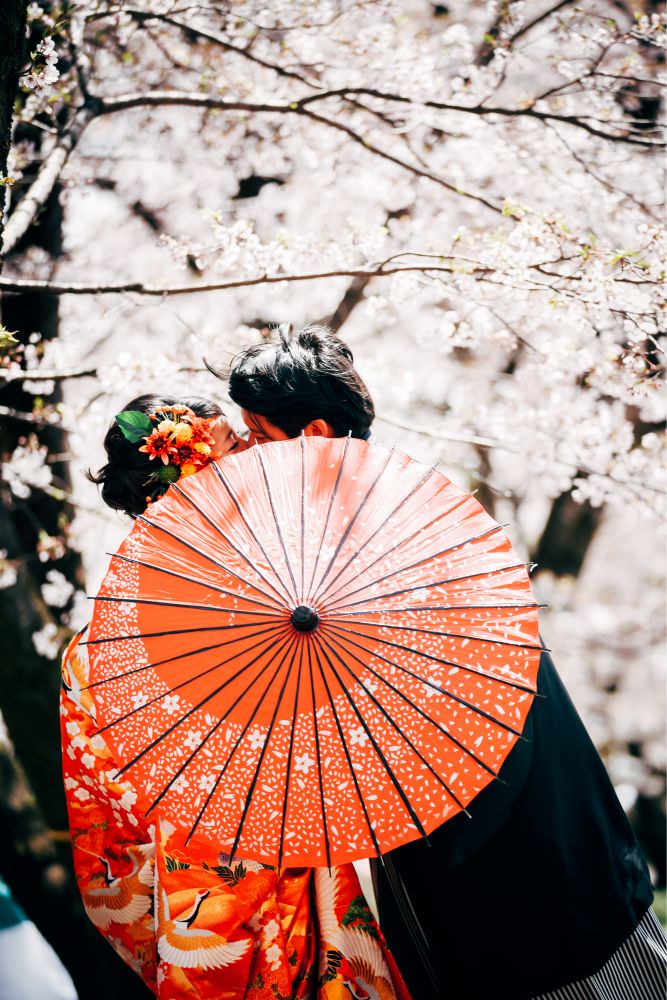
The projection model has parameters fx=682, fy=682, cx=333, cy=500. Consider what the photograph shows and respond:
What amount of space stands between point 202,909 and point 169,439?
124cm

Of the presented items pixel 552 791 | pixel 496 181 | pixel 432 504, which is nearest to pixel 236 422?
pixel 432 504

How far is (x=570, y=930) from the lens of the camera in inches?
64.5

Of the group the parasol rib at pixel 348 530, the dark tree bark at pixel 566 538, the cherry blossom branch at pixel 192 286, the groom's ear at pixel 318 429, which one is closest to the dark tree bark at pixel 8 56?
the cherry blossom branch at pixel 192 286

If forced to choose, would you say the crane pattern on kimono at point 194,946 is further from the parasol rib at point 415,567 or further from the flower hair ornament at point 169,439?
the flower hair ornament at point 169,439

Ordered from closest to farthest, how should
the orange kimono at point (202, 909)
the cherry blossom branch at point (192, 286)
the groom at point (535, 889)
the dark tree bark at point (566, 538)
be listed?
the groom at point (535, 889)
the orange kimono at point (202, 909)
the cherry blossom branch at point (192, 286)
the dark tree bark at point (566, 538)

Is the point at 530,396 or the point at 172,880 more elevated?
the point at 530,396

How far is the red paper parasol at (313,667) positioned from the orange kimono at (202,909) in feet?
1.35

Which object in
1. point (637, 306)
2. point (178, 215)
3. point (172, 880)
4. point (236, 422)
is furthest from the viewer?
point (178, 215)

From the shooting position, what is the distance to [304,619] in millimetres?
1313

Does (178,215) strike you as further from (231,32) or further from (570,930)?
(570,930)

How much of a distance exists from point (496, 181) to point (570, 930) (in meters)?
5.24

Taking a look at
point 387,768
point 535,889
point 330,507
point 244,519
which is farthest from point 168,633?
point 535,889

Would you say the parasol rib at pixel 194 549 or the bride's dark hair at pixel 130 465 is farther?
the bride's dark hair at pixel 130 465

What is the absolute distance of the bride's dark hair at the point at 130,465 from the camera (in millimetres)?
1964
